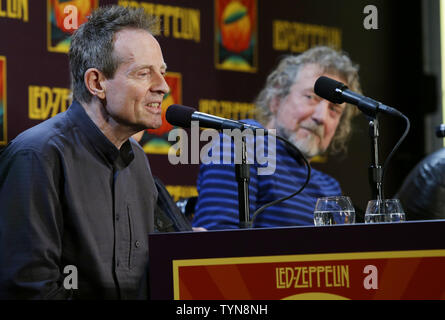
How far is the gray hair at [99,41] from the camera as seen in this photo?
7.38 ft

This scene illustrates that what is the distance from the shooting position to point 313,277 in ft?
5.20

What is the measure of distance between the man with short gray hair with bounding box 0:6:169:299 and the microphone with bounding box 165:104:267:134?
0.72 ft

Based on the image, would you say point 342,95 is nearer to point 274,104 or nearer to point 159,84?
point 159,84

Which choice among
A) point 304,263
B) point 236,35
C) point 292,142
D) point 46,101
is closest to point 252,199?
point 292,142

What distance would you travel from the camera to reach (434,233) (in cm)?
152

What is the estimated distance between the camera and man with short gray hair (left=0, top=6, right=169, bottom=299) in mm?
1906

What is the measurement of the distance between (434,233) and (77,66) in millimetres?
1268

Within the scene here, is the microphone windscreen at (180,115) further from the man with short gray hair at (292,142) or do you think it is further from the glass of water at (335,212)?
the man with short gray hair at (292,142)

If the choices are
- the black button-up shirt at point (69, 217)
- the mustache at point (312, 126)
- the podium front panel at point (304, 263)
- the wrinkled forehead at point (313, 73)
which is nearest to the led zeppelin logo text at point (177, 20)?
the wrinkled forehead at point (313, 73)

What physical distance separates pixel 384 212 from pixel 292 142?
1175 millimetres

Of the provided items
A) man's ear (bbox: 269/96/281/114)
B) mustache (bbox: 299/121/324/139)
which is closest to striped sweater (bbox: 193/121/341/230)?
mustache (bbox: 299/121/324/139)

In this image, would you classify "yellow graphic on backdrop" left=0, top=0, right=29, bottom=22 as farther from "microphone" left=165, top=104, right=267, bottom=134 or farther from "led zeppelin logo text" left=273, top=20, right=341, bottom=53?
"led zeppelin logo text" left=273, top=20, right=341, bottom=53

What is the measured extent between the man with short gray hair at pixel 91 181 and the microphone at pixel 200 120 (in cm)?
22

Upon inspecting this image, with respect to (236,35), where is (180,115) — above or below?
below
